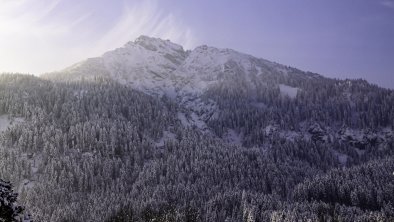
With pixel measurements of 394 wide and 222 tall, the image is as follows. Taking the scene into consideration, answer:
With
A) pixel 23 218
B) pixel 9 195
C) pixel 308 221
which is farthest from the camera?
pixel 308 221

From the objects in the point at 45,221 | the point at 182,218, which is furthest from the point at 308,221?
the point at 45,221

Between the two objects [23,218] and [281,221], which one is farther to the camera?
[281,221]

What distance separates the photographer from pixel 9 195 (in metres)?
38.4

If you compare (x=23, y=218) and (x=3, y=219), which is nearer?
(x=3, y=219)

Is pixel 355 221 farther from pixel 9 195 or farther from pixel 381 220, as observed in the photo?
pixel 9 195

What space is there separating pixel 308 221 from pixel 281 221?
12.3 meters

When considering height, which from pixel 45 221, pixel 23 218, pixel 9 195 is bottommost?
pixel 45 221

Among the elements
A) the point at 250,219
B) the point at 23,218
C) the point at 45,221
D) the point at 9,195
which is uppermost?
the point at 9,195

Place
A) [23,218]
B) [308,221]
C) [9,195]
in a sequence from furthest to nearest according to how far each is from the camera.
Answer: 1. [308,221]
2. [23,218]
3. [9,195]

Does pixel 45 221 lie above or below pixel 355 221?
below

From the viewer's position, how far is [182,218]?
655 ft

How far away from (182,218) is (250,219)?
26771 mm

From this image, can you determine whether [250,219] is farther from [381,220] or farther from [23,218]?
[23,218]

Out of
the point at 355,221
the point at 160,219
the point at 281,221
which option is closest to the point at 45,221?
the point at 160,219
